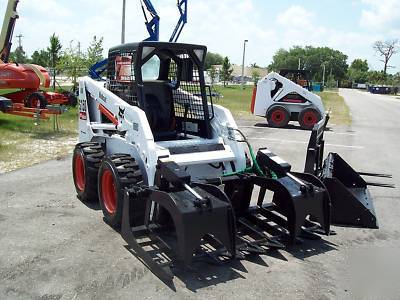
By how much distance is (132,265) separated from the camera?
4199 mm

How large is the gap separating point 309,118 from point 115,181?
39.9 feet

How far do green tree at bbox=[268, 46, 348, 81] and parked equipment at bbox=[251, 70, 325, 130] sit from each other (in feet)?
347

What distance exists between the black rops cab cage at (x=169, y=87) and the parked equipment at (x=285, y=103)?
1039 centimetres

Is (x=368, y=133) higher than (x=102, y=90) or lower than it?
lower

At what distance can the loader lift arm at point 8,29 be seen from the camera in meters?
15.6

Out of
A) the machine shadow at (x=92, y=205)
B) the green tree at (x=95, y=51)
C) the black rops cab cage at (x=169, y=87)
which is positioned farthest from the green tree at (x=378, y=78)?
the machine shadow at (x=92, y=205)

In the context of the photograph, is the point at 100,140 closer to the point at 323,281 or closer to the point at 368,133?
the point at 323,281

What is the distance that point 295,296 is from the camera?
147 inches

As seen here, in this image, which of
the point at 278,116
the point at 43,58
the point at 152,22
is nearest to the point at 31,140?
the point at 152,22

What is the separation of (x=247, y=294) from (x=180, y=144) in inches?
86.4

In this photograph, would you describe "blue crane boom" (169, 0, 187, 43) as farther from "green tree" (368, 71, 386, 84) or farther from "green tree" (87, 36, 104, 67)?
"green tree" (368, 71, 386, 84)

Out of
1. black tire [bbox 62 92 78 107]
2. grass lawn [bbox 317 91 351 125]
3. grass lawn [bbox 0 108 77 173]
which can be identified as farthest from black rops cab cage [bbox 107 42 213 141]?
black tire [bbox 62 92 78 107]

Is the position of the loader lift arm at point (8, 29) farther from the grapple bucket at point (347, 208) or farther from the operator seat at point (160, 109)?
the grapple bucket at point (347, 208)

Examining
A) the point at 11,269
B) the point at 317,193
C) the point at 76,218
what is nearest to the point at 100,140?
the point at 76,218
